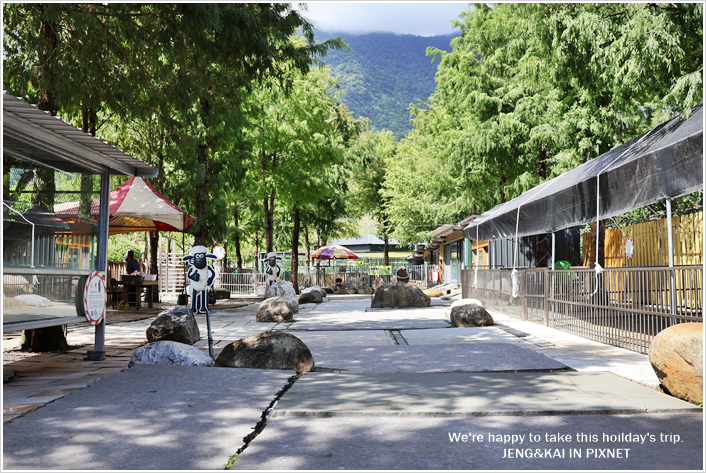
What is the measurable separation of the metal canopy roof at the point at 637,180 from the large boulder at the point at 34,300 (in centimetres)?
806

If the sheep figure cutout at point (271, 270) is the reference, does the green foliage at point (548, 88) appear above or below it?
above

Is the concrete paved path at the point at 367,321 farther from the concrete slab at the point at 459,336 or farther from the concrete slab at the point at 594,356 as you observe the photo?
the concrete slab at the point at 594,356

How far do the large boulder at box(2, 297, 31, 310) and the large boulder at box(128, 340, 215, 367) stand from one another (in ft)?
4.45

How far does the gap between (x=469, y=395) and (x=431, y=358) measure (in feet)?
7.98

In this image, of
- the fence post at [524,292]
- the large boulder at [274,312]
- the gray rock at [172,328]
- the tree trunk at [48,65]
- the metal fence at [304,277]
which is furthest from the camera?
the metal fence at [304,277]

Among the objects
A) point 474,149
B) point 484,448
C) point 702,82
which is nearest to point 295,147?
point 474,149

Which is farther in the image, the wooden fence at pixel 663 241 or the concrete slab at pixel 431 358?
the wooden fence at pixel 663 241

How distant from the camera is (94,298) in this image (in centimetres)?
766

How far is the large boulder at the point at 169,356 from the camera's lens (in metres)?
6.85

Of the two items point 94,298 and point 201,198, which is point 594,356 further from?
point 201,198

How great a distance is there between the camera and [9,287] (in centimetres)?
617

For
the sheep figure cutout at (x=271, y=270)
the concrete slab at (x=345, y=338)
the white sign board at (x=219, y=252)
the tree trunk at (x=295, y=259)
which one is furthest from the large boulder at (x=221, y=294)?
the white sign board at (x=219, y=252)

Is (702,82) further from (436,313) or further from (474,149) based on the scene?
(474,149)

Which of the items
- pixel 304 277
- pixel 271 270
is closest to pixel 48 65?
pixel 271 270
